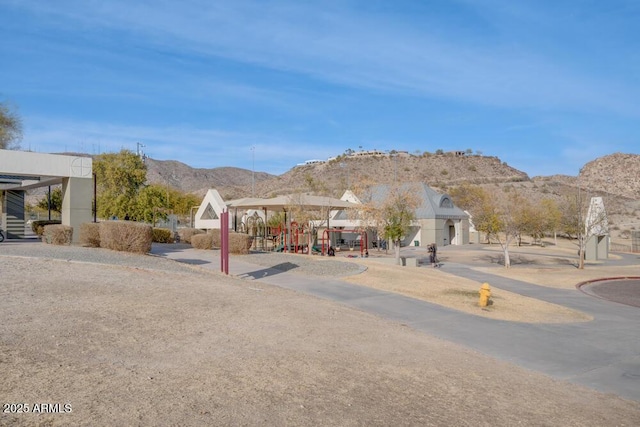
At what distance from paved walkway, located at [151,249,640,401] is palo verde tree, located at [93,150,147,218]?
3014 cm

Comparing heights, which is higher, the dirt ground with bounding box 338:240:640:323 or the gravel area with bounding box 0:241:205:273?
the gravel area with bounding box 0:241:205:273

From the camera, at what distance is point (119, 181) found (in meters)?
49.8

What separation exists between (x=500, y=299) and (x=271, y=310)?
29.9 feet

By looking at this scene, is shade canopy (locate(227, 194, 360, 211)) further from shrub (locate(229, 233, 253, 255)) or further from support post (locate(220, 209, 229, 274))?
support post (locate(220, 209, 229, 274))

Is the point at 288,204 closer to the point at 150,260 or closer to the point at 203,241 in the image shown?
the point at 203,241

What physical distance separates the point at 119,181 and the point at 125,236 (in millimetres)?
32788

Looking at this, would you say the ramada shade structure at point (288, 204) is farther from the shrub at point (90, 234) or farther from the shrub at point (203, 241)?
the shrub at point (90, 234)

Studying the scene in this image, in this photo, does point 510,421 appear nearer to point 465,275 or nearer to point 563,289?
point 563,289

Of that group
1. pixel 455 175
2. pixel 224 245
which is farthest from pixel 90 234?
pixel 455 175

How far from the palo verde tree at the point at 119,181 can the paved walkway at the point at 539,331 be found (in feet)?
98.9

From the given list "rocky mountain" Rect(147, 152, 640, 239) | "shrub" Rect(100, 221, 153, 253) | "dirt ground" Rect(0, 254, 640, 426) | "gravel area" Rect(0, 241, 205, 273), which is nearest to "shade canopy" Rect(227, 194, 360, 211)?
"shrub" Rect(100, 221, 153, 253)

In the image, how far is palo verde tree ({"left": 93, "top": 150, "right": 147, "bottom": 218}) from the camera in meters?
47.4

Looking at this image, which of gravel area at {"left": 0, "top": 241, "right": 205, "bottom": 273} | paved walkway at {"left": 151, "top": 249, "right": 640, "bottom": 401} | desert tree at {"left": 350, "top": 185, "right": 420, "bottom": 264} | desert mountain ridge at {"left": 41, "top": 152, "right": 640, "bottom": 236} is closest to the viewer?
paved walkway at {"left": 151, "top": 249, "right": 640, "bottom": 401}

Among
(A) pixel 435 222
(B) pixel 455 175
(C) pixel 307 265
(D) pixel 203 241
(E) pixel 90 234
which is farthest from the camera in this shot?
(B) pixel 455 175
